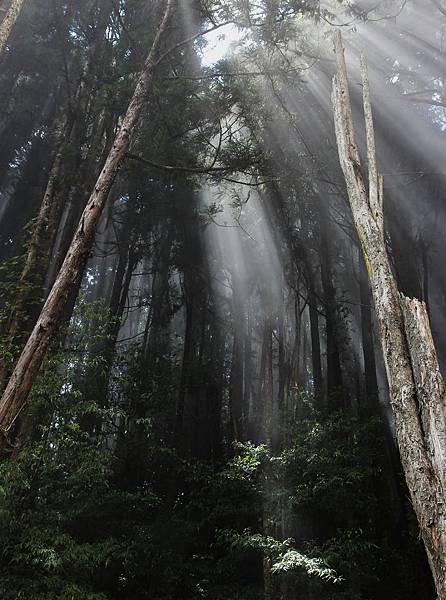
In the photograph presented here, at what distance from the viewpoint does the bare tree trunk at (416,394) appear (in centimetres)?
260

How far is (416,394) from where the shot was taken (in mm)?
3070

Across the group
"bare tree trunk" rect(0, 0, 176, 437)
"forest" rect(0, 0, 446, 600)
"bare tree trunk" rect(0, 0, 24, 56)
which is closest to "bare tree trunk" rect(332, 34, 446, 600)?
"forest" rect(0, 0, 446, 600)

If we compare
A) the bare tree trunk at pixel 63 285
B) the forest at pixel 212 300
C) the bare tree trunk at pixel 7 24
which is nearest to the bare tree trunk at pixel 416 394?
the forest at pixel 212 300

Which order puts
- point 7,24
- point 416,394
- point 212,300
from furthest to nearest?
point 212,300 < point 7,24 < point 416,394

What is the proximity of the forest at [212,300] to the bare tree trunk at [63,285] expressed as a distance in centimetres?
2

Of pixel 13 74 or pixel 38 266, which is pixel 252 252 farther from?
pixel 38 266

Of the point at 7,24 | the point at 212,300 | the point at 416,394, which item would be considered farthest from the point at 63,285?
the point at 212,300

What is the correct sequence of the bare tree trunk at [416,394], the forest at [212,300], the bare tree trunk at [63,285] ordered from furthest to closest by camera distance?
1. the forest at [212,300]
2. the bare tree trunk at [63,285]
3. the bare tree trunk at [416,394]

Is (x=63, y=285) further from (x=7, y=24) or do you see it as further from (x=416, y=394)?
(x=7, y=24)

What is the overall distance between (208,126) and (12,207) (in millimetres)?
8359

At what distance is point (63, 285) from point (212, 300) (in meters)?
13.2

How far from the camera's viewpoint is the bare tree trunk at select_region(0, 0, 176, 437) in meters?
4.08

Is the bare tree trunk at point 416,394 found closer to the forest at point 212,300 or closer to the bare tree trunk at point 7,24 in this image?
the forest at point 212,300

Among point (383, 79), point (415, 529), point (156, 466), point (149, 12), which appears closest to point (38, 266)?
point (149, 12)
